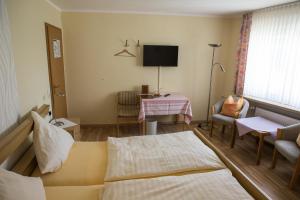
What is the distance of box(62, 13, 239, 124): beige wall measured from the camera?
4012 mm

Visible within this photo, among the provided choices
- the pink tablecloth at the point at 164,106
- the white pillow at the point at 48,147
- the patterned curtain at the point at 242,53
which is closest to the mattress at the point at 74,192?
the white pillow at the point at 48,147

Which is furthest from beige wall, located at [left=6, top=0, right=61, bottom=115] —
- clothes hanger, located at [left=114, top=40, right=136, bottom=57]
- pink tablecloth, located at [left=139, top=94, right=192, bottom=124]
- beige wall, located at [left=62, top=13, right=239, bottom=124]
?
pink tablecloth, located at [left=139, top=94, right=192, bottom=124]

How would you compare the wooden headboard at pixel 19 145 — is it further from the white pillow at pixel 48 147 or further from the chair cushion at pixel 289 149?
the chair cushion at pixel 289 149

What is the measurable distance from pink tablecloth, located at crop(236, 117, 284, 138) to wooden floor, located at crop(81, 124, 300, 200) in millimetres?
403

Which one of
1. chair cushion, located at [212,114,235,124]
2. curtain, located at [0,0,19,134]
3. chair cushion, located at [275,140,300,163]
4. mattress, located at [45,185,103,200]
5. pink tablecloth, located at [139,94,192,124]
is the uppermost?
curtain, located at [0,0,19,134]

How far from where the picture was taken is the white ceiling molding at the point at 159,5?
3162 millimetres

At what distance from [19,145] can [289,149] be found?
3003mm

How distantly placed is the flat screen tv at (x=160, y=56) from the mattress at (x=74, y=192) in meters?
3.01

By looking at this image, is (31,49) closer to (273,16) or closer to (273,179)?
(273,179)

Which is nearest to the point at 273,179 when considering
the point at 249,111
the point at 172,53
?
the point at 249,111

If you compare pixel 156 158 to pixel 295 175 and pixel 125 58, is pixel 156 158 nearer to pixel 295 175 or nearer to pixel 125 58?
pixel 295 175

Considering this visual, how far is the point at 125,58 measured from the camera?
420 centimetres

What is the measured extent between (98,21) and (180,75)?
2.07 metres

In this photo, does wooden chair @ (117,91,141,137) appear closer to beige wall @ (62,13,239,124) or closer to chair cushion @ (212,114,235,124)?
beige wall @ (62,13,239,124)
